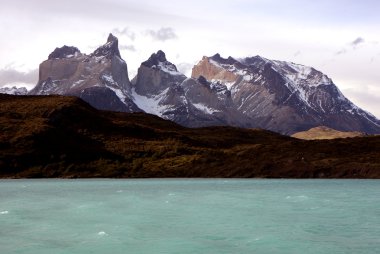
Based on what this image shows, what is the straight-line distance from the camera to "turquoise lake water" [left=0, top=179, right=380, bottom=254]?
4353 centimetres

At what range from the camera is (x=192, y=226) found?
178 feet

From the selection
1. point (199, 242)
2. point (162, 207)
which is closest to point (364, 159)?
point (162, 207)

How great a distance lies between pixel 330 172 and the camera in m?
168

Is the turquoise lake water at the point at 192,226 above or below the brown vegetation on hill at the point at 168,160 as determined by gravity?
below

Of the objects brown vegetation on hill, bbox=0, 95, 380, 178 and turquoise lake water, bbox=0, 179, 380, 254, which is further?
brown vegetation on hill, bbox=0, 95, 380, 178

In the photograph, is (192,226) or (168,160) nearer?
(192,226)

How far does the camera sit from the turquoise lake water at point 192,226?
143ft

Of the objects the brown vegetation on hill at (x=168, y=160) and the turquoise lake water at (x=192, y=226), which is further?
Answer: the brown vegetation on hill at (x=168, y=160)

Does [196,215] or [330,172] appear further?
[330,172]

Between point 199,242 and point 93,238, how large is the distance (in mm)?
8489

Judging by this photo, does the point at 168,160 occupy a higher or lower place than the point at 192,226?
higher

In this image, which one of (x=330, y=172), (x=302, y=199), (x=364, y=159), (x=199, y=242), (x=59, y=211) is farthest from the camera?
(x=364, y=159)

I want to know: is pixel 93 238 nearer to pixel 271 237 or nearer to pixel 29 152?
pixel 271 237

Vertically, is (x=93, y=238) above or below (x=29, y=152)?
below
